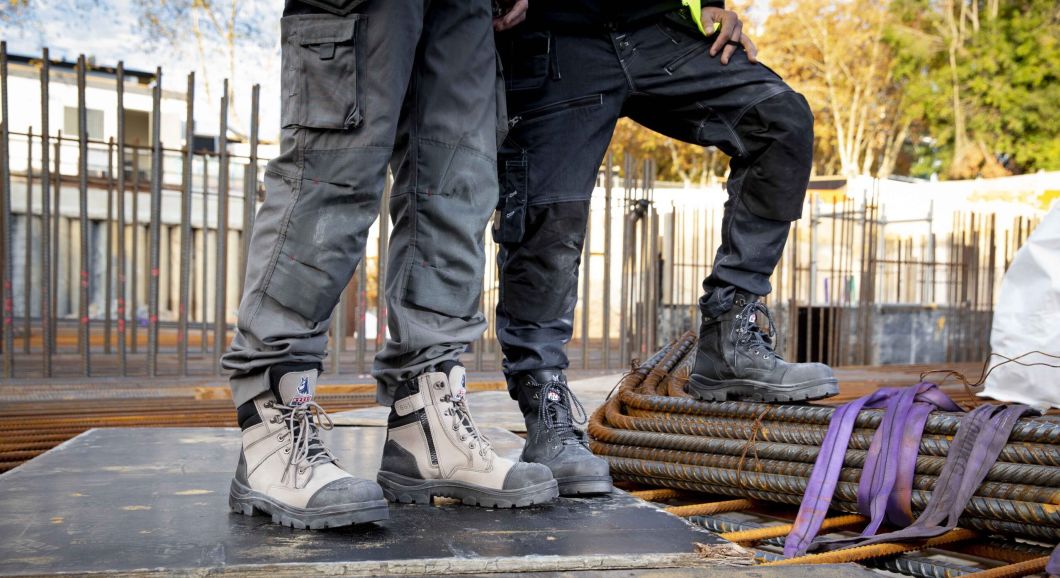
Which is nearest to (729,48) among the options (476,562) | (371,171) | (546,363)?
(546,363)

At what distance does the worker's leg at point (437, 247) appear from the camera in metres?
1.86

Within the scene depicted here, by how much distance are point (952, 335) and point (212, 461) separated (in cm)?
1088

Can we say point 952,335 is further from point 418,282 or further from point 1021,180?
point 1021,180

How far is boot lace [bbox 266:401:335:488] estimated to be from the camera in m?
1.67

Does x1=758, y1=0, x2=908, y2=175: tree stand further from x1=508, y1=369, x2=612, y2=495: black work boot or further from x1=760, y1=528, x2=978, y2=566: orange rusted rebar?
A: x1=760, y1=528, x2=978, y2=566: orange rusted rebar

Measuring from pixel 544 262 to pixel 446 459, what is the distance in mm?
587

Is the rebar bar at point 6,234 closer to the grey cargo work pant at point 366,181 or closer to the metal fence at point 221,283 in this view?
the metal fence at point 221,283

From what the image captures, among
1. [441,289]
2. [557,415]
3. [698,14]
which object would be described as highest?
[698,14]

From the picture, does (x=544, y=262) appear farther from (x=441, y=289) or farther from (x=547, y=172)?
(x=441, y=289)

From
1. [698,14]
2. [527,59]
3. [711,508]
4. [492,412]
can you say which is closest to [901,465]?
[711,508]

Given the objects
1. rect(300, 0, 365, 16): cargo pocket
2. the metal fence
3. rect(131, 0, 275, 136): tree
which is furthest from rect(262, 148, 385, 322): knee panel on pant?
rect(131, 0, 275, 136): tree

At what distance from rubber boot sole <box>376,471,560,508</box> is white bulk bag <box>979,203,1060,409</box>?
2278 millimetres

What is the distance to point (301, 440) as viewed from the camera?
171cm

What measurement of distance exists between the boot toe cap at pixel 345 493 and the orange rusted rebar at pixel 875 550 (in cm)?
66
